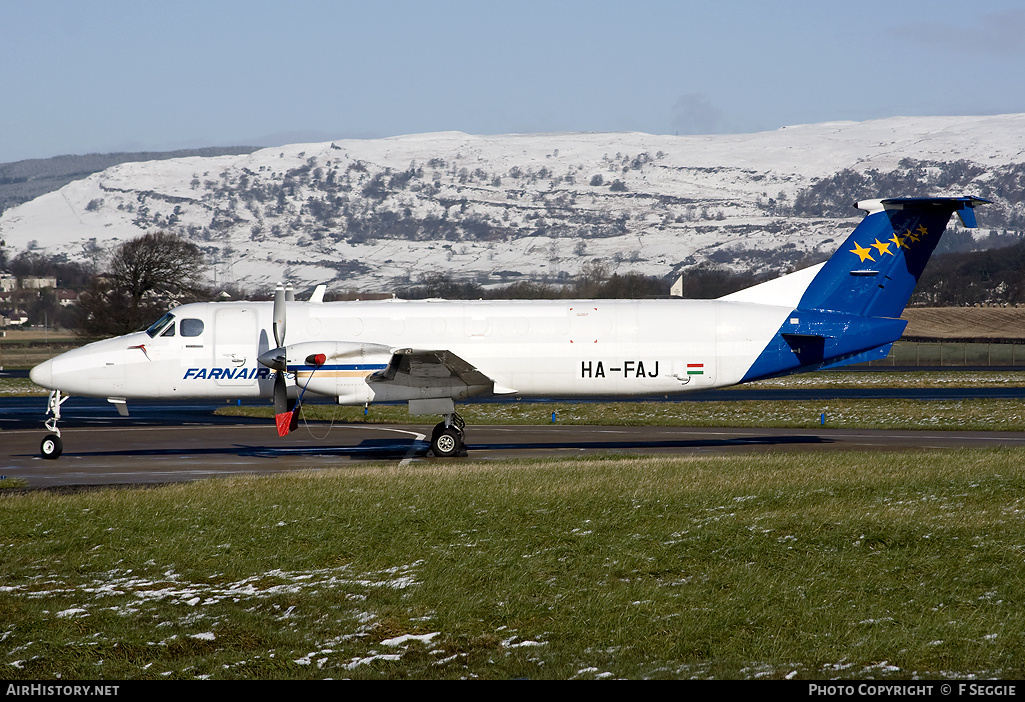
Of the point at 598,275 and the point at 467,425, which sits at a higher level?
the point at 598,275

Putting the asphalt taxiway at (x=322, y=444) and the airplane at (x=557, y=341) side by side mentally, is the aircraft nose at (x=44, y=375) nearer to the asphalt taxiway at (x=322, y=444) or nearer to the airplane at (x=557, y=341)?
the airplane at (x=557, y=341)

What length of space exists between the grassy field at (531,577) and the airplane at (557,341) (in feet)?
21.3

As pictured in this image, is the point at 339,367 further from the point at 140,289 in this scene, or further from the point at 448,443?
the point at 140,289

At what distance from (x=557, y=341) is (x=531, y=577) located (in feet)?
40.6

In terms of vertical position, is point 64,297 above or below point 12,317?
above

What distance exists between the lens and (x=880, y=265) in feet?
77.7

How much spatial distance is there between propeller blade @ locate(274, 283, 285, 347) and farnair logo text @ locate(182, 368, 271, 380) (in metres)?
1.02

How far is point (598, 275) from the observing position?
78.2 m

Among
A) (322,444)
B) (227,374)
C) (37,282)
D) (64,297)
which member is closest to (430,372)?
(227,374)

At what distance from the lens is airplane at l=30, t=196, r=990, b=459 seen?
23.3m

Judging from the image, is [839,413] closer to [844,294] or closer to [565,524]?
[844,294]

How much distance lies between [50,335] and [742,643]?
105839 mm

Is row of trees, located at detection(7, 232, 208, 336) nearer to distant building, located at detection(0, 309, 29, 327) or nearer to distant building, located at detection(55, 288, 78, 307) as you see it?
distant building, located at detection(55, 288, 78, 307)

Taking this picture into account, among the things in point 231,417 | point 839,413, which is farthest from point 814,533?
point 231,417
